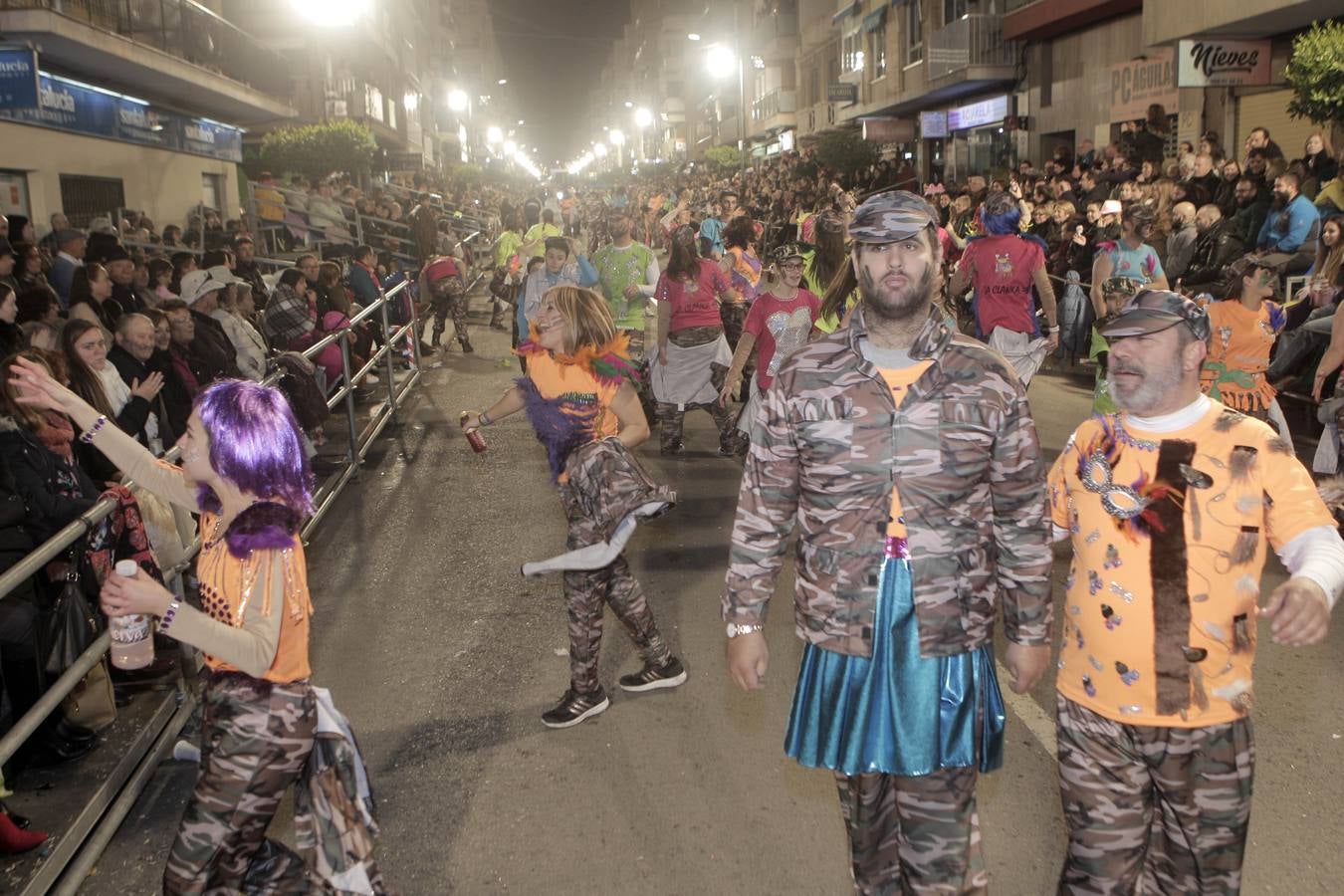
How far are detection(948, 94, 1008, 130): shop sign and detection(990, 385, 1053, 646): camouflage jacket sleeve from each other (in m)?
28.3

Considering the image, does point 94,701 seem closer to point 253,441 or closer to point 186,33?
point 253,441

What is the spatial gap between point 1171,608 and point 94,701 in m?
4.23

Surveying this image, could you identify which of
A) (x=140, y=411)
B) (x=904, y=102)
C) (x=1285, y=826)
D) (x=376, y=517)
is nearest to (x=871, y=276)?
(x=1285, y=826)

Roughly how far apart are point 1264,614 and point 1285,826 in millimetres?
1836

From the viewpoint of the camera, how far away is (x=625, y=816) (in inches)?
170

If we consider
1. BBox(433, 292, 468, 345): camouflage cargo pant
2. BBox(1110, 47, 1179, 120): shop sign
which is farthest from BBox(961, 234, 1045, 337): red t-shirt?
BBox(1110, 47, 1179, 120): shop sign

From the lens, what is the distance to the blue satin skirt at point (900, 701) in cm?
282

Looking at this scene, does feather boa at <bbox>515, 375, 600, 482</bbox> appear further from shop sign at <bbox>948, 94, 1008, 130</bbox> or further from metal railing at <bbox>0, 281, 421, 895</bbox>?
shop sign at <bbox>948, 94, 1008, 130</bbox>

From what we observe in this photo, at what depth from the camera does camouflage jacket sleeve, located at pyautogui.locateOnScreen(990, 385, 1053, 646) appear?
9.36 feet

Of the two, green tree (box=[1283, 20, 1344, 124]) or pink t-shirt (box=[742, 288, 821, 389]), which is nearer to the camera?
pink t-shirt (box=[742, 288, 821, 389])

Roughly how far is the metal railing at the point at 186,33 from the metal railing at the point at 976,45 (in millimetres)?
16674

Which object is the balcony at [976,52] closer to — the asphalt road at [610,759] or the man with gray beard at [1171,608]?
the asphalt road at [610,759]

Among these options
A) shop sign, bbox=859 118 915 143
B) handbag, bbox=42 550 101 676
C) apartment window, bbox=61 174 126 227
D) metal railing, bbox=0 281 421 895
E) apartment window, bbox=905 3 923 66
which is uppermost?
apartment window, bbox=905 3 923 66

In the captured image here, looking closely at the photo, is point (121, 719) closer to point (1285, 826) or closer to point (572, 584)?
point (572, 584)
